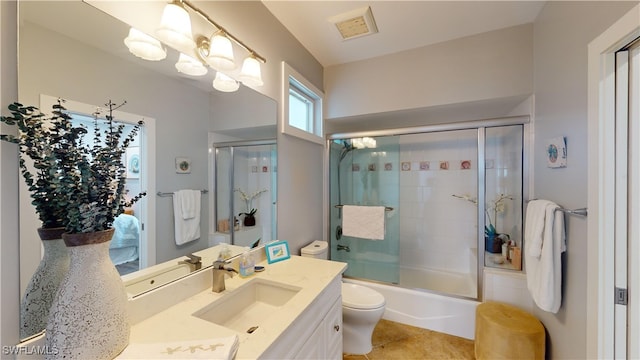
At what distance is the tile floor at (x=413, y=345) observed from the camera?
180 centimetres

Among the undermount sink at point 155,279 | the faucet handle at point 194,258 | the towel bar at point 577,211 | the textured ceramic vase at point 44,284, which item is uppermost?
the towel bar at point 577,211

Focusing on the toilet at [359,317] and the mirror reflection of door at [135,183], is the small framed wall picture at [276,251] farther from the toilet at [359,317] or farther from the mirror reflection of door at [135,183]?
the mirror reflection of door at [135,183]

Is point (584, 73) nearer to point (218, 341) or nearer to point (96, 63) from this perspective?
point (218, 341)

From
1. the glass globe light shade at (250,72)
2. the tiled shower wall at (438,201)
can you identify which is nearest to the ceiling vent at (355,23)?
the glass globe light shade at (250,72)

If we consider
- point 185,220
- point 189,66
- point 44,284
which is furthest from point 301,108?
point 44,284

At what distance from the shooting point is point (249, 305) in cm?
128

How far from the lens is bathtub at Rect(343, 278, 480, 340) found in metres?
2.00

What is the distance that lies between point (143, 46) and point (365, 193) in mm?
2273

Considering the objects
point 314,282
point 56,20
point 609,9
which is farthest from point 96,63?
point 609,9

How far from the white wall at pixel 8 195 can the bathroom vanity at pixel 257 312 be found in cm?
29

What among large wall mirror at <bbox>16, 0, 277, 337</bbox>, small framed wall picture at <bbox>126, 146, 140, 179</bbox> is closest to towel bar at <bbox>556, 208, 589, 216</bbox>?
large wall mirror at <bbox>16, 0, 277, 337</bbox>

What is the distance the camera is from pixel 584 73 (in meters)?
1.20

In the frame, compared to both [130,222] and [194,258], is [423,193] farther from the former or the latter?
[130,222]

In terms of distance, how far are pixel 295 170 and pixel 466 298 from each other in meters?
1.88
